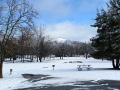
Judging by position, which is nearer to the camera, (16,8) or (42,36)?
(16,8)

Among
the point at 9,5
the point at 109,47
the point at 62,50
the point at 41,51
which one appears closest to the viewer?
the point at 9,5

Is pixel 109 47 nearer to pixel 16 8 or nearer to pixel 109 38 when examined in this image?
pixel 109 38

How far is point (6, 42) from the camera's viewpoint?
19031 mm

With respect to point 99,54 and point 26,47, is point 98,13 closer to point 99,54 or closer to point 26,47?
point 99,54

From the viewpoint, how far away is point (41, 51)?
7006 centimetres

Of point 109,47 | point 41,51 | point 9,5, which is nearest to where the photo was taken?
point 9,5

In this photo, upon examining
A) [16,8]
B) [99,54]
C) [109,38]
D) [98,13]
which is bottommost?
[99,54]

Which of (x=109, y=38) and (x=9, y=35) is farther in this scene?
(x=109, y=38)

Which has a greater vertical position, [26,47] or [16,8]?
[16,8]

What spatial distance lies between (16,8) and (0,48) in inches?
153

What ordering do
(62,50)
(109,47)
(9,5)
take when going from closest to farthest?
(9,5) → (109,47) → (62,50)

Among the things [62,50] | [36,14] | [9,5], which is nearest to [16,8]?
[9,5]

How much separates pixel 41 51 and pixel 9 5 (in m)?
51.9

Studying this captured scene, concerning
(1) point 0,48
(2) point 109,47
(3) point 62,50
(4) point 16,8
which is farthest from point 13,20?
(3) point 62,50
